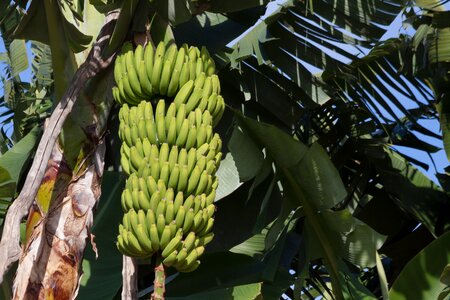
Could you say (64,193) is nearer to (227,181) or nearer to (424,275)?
(227,181)

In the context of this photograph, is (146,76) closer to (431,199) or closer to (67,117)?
(67,117)

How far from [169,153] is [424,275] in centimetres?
86

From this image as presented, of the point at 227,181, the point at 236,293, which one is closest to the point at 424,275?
the point at 236,293

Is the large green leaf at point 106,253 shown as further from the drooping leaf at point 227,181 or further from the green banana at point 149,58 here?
the green banana at point 149,58

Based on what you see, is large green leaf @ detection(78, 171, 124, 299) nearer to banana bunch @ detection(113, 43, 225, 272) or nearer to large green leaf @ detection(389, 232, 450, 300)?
banana bunch @ detection(113, 43, 225, 272)

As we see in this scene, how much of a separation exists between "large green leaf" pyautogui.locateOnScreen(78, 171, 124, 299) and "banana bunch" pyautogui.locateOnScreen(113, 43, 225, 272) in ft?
2.12

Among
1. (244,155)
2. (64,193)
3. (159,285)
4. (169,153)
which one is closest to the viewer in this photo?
(159,285)

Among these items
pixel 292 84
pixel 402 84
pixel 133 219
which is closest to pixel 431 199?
pixel 402 84

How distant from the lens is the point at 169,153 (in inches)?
55.0

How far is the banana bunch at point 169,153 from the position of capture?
128cm

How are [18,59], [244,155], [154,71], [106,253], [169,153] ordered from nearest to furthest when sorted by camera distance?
1. [169,153]
2. [154,71]
3. [244,155]
4. [106,253]
5. [18,59]

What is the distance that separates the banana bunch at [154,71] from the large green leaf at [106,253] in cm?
65

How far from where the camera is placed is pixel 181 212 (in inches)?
50.4

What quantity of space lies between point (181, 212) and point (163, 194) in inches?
1.9
